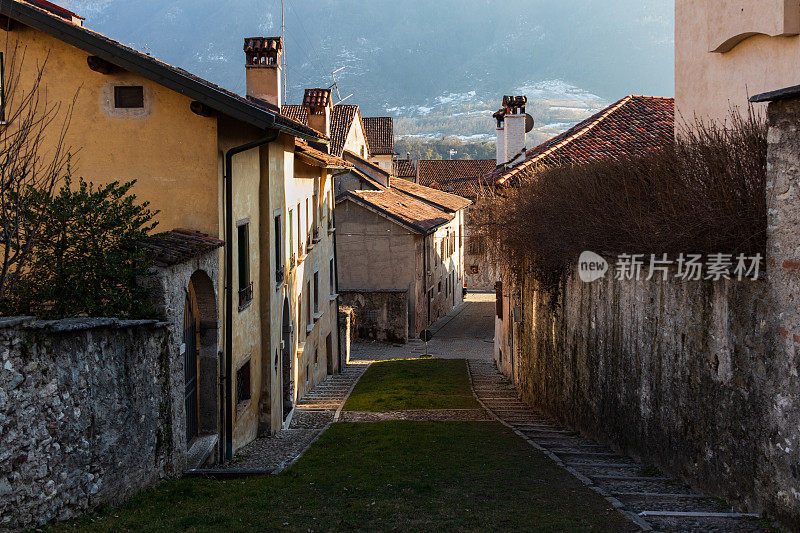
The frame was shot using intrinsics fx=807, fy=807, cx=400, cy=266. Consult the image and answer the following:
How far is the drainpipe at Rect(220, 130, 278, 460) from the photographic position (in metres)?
13.1

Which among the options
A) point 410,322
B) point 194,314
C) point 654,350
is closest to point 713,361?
point 654,350

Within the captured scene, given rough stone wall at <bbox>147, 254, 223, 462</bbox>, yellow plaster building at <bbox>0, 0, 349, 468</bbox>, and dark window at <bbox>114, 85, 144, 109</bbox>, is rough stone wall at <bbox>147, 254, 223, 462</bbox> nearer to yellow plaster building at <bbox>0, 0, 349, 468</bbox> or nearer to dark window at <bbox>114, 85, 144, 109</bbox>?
yellow plaster building at <bbox>0, 0, 349, 468</bbox>

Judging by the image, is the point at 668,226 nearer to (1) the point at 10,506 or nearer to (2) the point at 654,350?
(2) the point at 654,350

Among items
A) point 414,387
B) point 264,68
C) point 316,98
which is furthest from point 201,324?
point 316,98

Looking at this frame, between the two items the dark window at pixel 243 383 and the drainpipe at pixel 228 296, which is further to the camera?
the dark window at pixel 243 383

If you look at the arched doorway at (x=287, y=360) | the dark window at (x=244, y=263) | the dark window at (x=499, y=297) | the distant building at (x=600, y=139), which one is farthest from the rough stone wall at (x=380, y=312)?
the dark window at (x=244, y=263)

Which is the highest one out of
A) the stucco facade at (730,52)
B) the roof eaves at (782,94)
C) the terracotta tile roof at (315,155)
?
the stucco facade at (730,52)

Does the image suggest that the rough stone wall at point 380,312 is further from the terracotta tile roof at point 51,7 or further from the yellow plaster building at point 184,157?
the terracotta tile roof at point 51,7

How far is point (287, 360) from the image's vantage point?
20.2 metres

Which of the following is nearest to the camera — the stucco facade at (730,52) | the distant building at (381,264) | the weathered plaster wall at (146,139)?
the stucco facade at (730,52)

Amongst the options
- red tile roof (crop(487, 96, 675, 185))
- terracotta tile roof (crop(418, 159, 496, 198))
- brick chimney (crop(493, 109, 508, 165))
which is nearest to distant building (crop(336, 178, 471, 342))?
brick chimney (crop(493, 109, 508, 165))

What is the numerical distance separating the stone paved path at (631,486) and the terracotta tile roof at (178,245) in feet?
19.0

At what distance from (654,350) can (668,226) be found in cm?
180

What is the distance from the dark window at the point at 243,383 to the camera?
1502 cm
